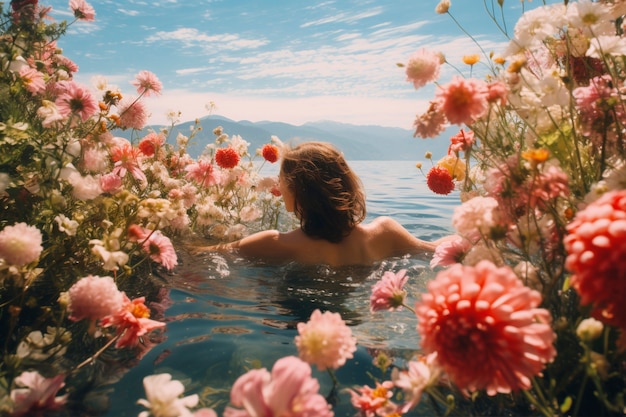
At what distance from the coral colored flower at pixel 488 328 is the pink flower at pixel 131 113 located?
6.43ft

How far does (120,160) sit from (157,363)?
4.04 feet

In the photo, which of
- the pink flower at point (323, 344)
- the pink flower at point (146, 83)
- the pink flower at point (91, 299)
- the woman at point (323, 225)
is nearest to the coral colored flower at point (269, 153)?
the woman at point (323, 225)

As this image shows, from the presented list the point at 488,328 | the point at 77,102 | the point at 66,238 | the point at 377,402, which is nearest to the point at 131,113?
the point at 77,102

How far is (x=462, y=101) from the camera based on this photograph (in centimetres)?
108

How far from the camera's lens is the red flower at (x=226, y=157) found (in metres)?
3.53

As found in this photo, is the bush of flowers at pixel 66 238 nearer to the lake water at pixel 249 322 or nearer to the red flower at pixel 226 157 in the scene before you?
the lake water at pixel 249 322

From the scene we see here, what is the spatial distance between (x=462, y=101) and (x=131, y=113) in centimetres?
181

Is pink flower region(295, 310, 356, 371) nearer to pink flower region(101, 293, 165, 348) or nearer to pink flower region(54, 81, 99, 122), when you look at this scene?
pink flower region(101, 293, 165, 348)

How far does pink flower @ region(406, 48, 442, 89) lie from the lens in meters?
1.30

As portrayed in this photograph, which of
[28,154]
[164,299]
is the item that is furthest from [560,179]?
[164,299]

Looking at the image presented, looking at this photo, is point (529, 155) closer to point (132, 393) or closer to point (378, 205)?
point (132, 393)

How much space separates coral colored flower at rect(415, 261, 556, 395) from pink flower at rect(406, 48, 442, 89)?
0.65 meters

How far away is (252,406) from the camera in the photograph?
2.66 ft

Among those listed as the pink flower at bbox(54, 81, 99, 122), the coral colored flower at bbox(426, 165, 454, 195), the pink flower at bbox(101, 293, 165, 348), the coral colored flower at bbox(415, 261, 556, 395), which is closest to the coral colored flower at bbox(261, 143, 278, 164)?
the coral colored flower at bbox(426, 165, 454, 195)
